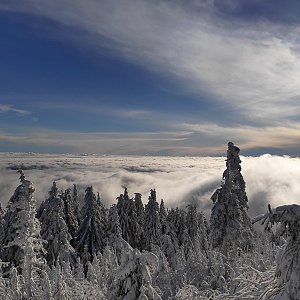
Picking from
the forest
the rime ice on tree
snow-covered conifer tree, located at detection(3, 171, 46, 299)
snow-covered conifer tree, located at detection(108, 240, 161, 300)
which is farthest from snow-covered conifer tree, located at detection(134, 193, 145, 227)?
snow-covered conifer tree, located at detection(108, 240, 161, 300)

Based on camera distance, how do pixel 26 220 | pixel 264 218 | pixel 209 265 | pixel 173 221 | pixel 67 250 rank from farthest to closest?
pixel 173 221 < pixel 67 250 < pixel 209 265 < pixel 26 220 < pixel 264 218

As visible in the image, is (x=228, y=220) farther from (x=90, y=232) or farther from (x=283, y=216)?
(x=283, y=216)

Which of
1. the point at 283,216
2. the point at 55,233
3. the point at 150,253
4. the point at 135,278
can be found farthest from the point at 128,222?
the point at 283,216

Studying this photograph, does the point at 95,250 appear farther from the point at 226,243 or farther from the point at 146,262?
the point at 146,262

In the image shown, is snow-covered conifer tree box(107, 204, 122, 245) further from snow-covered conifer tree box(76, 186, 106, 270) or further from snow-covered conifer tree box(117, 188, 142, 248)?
snow-covered conifer tree box(117, 188, 142, 248)

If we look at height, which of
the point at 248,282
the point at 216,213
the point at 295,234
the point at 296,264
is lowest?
the point at 216,213

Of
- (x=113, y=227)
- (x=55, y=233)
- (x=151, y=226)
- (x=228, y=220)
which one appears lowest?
(x=151, y=226)

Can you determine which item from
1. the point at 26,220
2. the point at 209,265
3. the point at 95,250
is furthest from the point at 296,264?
the point at 95,250
